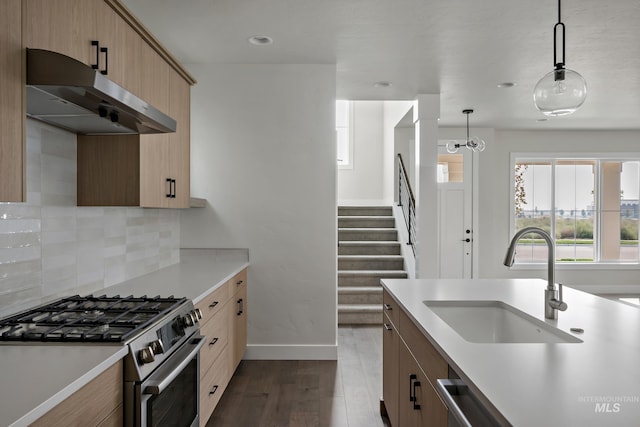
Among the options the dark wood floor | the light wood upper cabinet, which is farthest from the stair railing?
the light wood upper cabinet

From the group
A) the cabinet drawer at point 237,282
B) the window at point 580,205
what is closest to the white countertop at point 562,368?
the cabinet drawer at point 237,282

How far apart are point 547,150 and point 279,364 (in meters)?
5.97

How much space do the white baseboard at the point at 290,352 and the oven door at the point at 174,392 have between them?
5.60 ft

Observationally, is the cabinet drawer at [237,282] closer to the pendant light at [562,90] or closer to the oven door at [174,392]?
the oven door at [174,392]

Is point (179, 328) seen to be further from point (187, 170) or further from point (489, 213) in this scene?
point (489, 213)

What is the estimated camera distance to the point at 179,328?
75.4 inches

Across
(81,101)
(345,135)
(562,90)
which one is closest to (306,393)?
(81,101)

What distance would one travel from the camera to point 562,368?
122cm

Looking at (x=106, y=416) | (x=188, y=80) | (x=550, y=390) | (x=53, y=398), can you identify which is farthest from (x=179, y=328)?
(x=188, y=80)

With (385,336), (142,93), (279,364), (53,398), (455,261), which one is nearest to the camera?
(53,398)

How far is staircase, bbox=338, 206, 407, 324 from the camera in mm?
5254

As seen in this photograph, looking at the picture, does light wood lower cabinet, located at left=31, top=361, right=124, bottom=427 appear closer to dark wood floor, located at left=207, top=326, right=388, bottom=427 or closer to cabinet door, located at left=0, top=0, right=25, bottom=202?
cabinet door, located at left=0, top=0, right=25, bottom=202

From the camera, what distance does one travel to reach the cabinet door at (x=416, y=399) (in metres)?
1.53

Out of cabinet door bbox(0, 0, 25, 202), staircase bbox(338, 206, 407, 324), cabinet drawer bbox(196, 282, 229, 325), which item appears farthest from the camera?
staircase bbox(338, 206, 407, 324)
